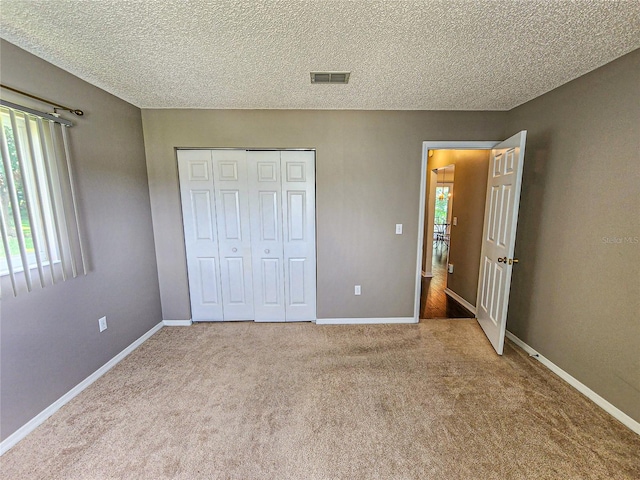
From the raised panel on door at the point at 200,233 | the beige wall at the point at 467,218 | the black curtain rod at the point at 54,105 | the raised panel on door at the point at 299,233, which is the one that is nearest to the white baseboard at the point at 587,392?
the beige wall at the point at 467,218

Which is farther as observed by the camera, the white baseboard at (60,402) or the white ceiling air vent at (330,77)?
the white ceiling air vent at (330,77)

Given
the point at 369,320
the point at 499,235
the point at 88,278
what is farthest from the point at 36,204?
the point at 499,235

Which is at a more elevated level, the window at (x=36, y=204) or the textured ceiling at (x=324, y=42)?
the textured ceiling at (x=324, y=42)

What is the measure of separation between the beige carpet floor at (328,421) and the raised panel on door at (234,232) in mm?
623

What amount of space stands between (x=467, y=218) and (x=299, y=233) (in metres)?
2.30

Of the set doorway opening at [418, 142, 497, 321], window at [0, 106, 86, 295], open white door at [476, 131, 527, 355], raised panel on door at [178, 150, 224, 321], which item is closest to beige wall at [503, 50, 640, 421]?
open white door at [476, 131, 527, 355]

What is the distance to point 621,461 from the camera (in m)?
1.45

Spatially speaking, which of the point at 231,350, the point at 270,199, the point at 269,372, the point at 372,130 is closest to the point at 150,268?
the point at 231,350

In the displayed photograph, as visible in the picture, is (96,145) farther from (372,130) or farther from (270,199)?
(372,130)

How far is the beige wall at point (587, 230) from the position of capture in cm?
169

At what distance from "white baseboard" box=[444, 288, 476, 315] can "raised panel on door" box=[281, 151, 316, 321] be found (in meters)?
2.07

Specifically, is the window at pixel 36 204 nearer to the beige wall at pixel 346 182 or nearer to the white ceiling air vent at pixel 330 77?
the beige wall at pixel 346 182

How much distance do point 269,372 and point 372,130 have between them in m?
2.57

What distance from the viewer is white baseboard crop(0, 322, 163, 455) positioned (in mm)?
1557
